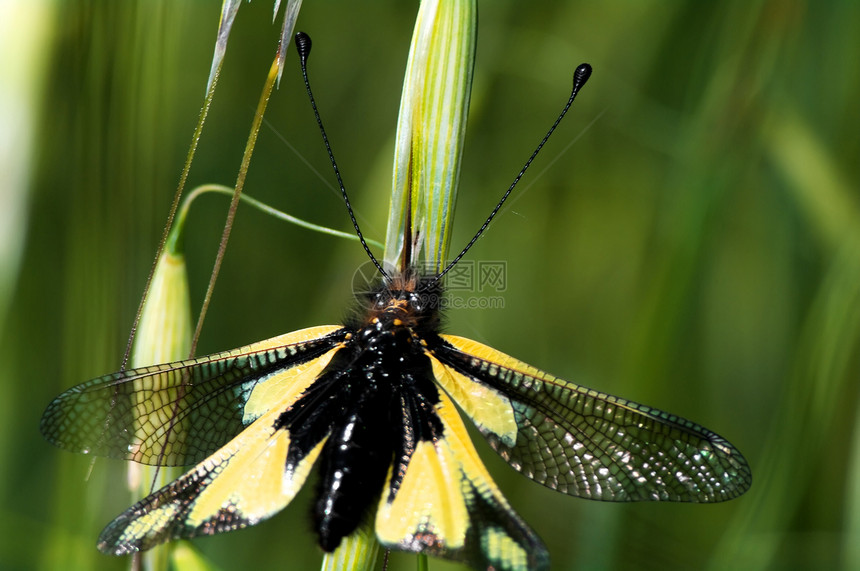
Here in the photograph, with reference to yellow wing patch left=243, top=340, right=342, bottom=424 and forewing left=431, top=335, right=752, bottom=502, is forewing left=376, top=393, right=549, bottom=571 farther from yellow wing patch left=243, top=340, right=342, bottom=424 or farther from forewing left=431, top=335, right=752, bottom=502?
yellow wing patch left=243, top=340, right=342, bottom=424

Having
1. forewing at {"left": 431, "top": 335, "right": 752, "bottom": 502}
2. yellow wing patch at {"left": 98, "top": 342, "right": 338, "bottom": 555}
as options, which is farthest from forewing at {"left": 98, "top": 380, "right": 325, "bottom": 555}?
forewing at {"left": 431, "top": 335, "right": 752, "bottom": 502}

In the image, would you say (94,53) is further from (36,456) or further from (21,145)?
(36,456)

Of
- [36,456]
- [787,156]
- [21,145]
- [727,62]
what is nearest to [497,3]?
[727,62]

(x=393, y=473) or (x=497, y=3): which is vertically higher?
(x=497, y=3)

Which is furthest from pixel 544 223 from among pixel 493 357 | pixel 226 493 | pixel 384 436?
pixel 226 493

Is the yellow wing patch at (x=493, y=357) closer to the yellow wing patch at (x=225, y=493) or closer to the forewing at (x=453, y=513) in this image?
the forewing at (x=453, y=513)

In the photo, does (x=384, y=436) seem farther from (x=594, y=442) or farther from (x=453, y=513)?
(x=594, y=442)
